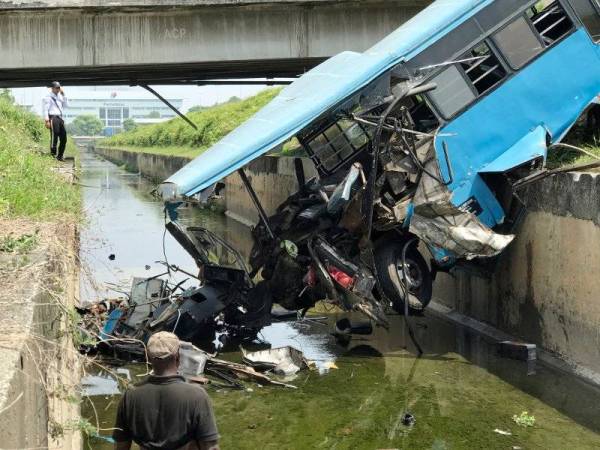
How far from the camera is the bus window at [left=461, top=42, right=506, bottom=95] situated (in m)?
11.3

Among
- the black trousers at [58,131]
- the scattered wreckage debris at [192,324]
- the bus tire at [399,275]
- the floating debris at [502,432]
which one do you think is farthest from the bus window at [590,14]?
the black trousers at [58,131]

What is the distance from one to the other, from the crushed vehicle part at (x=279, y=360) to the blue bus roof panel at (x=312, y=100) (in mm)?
2165

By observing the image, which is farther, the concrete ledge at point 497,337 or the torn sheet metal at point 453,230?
the torn sheet metal at point 453,230

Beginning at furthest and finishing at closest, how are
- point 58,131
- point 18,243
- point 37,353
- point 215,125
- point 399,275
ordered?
point 215,125 → point 58,131 → point 399,275 → point 18,243 → point 37,353

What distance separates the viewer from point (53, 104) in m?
21.1

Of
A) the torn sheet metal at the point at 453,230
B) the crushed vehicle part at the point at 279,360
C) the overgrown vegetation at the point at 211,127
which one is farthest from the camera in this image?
the overgrown vegetation at the point at 211,127

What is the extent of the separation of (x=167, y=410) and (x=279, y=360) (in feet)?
19.5

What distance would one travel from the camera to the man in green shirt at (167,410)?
4402mm

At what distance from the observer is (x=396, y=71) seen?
10961 mm

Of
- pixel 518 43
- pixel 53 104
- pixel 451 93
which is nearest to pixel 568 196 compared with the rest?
pixel 451 93

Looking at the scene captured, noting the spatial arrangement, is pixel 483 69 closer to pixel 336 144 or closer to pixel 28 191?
pixel 336 144

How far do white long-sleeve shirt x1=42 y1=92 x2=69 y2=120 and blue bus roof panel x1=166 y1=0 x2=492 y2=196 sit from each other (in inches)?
436

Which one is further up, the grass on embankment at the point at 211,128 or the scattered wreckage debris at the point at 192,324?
the grass on embankment at the point at 211,128

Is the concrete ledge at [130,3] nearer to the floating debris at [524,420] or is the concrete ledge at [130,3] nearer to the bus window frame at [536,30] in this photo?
the bus window frame at [536,30]
